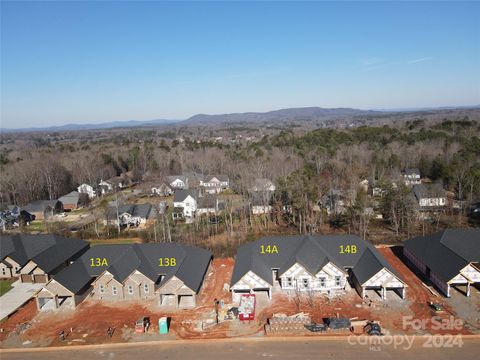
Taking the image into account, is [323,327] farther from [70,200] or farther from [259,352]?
[70,200]

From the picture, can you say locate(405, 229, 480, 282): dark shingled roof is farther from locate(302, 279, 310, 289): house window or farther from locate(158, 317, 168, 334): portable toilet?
locate(158, 317, 168, 334): portable toilet

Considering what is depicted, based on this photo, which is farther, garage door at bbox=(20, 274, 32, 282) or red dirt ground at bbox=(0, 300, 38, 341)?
garage door at bbox=(20, 274, 32, 282)

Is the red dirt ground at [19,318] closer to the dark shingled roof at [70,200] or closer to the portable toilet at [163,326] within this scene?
the portable toilet at [163,326]

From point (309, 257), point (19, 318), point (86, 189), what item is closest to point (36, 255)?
point (19, 318)

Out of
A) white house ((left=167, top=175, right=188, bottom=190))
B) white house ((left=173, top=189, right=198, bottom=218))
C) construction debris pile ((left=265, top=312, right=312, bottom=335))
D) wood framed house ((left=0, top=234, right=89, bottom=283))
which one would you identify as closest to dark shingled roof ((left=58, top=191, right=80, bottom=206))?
white house ((left=167, top=175, right=188, bottom=190))

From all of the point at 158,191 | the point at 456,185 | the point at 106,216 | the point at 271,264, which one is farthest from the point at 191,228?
the point at 456,185

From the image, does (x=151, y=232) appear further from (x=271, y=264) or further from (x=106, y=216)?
(x=271, y=264)

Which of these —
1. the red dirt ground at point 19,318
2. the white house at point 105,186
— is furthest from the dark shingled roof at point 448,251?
the white house at point 105,186
